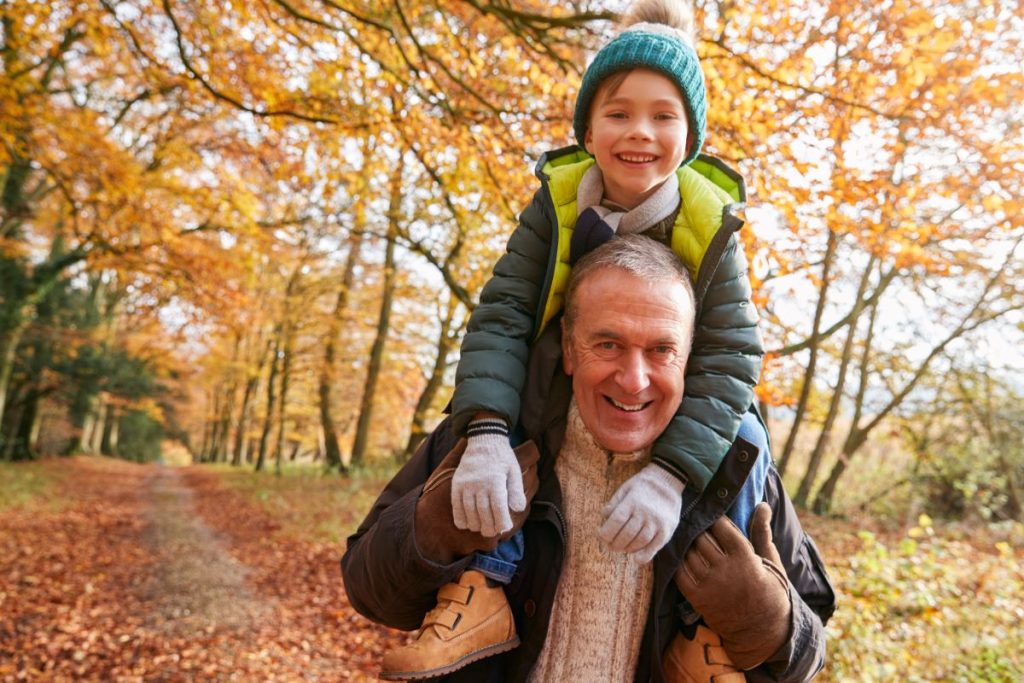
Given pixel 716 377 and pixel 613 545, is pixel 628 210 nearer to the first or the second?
pixel 716 377

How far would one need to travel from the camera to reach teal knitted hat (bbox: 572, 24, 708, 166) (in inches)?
71.9

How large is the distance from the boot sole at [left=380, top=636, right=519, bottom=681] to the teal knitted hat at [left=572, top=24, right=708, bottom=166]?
1.64m

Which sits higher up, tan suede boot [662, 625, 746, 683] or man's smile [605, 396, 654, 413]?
man's smile [605, 396, 654, 413]

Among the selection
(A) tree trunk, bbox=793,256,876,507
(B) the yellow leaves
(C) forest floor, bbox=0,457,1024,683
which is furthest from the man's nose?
(A) tree trunk, bbox=793,256,876,507

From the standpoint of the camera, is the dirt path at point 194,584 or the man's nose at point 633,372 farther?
the dirt path at point 194,584

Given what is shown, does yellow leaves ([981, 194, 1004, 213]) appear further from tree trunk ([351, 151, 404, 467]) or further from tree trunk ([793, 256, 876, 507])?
tree trunk ([351, 151, 404, 467])

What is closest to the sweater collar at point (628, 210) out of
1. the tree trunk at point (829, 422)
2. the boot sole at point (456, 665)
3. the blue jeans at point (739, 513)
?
the blue jeans at point (739, 513)

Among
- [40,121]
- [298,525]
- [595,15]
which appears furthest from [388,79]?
[298,525]

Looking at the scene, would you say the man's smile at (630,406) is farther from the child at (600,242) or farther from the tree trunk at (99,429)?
the tree trunk at (99,429)

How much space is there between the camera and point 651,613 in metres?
1.71

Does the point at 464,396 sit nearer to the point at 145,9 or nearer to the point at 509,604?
the point at 509,604

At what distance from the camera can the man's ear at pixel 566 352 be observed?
1804mm

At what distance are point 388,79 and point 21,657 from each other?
6.37 meters

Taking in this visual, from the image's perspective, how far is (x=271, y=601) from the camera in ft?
24.7
